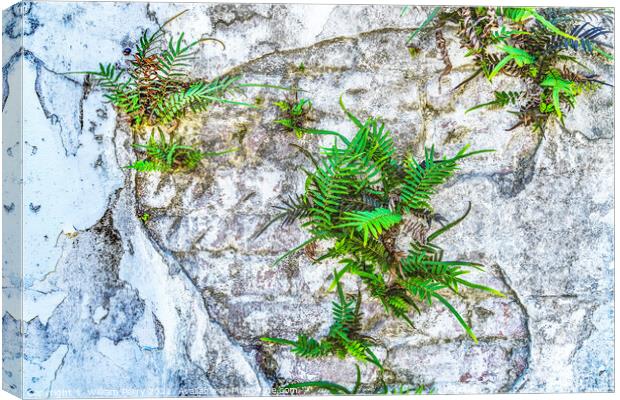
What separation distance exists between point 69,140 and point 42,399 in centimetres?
97

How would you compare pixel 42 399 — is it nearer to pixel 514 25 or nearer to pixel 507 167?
pixel 507 167

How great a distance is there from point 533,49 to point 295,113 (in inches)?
37.0

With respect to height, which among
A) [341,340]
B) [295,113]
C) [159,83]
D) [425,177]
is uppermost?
[159,83]

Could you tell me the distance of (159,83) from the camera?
2.19 metres

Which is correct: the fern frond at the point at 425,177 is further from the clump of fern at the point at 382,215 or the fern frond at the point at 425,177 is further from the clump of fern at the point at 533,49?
the clump of fern at the point at 533,49

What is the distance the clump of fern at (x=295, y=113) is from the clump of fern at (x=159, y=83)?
0.50 ft

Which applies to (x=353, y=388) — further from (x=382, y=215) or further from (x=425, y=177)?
(x=425, y=177)

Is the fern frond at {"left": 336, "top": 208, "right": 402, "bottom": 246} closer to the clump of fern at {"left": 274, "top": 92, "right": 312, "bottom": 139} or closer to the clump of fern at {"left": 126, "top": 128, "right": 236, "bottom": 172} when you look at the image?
the clump of fern at {"left": 274, "top": 92, "right": 312, "bottom": 139}

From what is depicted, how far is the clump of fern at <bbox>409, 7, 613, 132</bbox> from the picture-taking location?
223cm

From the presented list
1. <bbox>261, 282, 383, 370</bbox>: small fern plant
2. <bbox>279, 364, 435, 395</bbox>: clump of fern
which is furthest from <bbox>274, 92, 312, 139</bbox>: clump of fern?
<bbox>279, 364, 435, 395</bbox>: clump of fern

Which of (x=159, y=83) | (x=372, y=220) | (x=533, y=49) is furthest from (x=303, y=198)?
(x=533, y=49)

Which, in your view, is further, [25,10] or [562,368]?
[562,368]

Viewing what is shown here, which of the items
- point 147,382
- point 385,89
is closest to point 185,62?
point 385,89

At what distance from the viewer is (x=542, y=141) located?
91.4 inches
